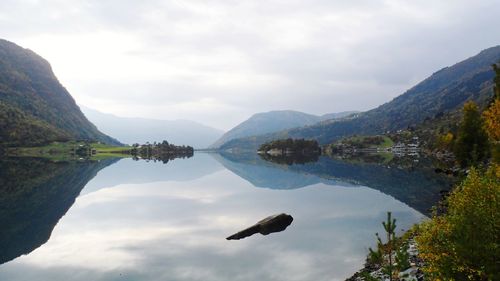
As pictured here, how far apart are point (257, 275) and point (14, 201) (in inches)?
2820

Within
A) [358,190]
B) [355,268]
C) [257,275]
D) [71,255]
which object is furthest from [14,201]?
[358,190]

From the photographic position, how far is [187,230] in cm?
6375

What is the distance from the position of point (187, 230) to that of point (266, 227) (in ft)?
41.3

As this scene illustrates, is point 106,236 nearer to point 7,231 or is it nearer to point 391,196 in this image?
point 7,231

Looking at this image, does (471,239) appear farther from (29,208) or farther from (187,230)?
(29,208)

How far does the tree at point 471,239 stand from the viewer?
22719 mm

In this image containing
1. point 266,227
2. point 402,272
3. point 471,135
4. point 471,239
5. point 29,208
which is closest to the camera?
point 471,239

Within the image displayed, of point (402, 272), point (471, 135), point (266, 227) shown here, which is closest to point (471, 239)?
point (402, 272)

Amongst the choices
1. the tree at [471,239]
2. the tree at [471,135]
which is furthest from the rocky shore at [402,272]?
the tree at [471,135]

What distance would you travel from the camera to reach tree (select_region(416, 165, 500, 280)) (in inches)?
894

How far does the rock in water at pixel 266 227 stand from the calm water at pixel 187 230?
151cm

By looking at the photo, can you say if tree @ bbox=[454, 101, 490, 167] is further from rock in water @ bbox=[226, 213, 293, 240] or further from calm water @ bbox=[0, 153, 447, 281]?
rock in water @ bbox=[226, 213, 293, 240]

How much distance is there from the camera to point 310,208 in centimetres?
8669

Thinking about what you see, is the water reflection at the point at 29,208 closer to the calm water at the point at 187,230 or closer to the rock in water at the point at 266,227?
the calm water at the point at 187,230
